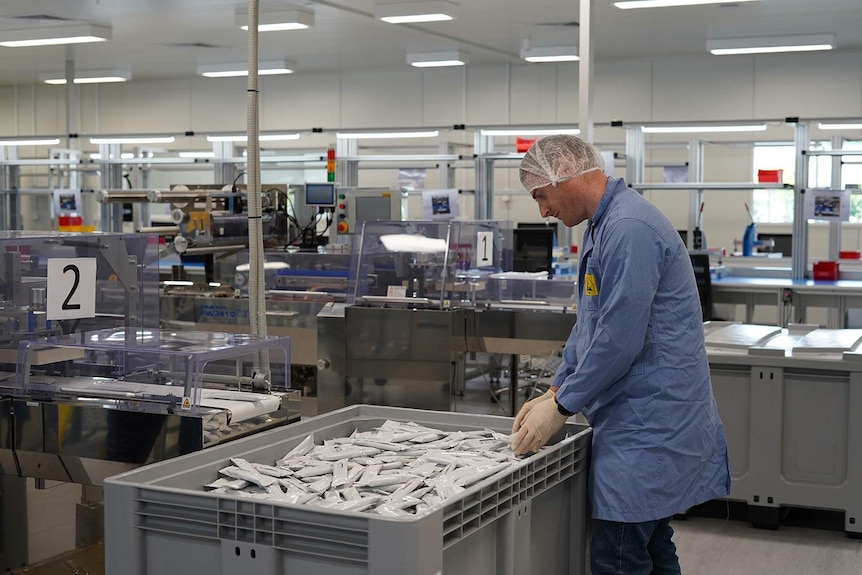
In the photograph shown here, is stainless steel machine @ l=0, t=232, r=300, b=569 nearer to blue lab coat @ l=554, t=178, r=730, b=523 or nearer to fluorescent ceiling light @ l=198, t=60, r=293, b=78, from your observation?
blue lab coat @ l=554, t=178, r=730, b=523

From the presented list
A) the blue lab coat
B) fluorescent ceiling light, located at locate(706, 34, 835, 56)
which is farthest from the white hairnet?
fluorescent ceiling light, located at locate(706, 34, 835, 56)

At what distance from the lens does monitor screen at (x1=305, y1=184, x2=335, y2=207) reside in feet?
20.6

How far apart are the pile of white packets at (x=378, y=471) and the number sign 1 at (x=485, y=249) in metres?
3.10

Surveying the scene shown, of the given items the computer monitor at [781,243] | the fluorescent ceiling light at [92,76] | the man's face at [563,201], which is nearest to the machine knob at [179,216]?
the man's face at [563,201]

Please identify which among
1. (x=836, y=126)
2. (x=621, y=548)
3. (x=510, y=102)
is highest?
(x=510, y=102)

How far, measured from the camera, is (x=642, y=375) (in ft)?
7.44

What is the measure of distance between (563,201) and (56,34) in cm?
776

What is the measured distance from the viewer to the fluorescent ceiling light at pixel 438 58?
995 centimetres

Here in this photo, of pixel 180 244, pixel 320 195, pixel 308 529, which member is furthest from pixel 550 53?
pixel 308 529

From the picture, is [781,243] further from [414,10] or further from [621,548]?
[621,548]

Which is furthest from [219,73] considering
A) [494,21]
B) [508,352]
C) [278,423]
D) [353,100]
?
[278,423]

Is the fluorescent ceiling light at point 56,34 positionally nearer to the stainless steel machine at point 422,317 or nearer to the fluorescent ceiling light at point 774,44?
the stainless steel machine at point 422,317

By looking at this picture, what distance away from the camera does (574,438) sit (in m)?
2.31

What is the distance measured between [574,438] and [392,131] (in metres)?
6.08
